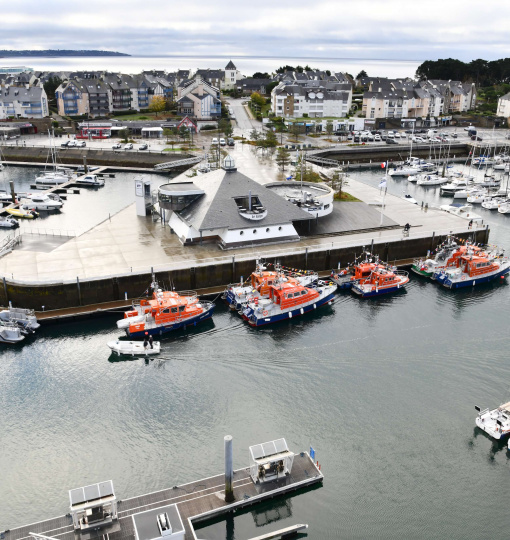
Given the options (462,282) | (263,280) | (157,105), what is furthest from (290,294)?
(157,105)

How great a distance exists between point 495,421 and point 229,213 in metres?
30.1

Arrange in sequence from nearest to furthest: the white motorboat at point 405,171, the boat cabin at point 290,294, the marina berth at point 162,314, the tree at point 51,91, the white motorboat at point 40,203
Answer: the marina berth at point 162,314
the boat cabin at point 290,294
the white motorboat at point 40,203
the white motorboat at point 405,171
the tree at point 51,91

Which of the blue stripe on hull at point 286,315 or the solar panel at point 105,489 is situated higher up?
the blue stripe on hull at point 286,315

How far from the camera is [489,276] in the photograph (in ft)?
171

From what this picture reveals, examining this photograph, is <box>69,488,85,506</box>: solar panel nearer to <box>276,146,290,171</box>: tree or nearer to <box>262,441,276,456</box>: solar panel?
<box>262,441,276,456</box>: solar panel

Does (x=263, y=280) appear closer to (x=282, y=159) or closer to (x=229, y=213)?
(x=229, y=213)

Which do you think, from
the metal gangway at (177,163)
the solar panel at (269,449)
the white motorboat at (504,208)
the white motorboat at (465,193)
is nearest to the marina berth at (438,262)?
the white motorboat at (504,208)

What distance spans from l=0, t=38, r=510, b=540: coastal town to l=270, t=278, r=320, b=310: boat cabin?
0.64ft

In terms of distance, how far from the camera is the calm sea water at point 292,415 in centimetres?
2723

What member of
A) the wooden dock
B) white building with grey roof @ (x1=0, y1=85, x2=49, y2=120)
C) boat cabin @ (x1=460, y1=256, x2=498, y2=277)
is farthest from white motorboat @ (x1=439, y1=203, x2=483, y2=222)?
white building with grey roof @ (x1=0, y1=85, x2=49, y2=120)

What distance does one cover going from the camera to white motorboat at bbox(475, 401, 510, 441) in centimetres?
3161

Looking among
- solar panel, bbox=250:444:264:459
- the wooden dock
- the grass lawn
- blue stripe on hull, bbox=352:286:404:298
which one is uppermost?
the grass lawn

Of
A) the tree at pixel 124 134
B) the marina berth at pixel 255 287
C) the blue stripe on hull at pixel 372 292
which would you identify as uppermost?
the tree at pixel 124 134

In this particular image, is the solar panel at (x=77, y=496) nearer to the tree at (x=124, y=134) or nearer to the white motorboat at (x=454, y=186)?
the white motorboat at (x=454, y=186)
